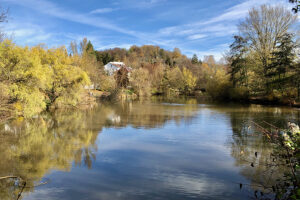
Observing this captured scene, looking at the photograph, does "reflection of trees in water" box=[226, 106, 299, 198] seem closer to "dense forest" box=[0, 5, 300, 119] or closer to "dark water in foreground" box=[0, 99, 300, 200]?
"dark water in foreground" box=[0, 99, 300, 200]

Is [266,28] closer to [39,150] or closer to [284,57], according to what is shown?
[284,57]

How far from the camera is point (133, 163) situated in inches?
318

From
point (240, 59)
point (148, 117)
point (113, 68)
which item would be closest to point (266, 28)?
point (240, 59)

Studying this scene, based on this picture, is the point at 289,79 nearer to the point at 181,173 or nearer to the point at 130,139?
the point at 130,139

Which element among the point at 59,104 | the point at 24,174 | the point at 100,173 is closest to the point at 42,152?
the point at 24,174

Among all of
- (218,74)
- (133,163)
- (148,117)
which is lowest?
(133,163)

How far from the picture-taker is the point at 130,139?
1146 centimetres

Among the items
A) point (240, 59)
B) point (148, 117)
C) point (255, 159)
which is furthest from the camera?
point (240, 59)

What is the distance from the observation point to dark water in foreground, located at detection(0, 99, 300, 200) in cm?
601

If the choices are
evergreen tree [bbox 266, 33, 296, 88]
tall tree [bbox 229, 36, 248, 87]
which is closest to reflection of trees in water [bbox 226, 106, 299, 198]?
evergreen tree [bbox 266, 33, 296, 88]

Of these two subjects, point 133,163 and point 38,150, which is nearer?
point 133,163

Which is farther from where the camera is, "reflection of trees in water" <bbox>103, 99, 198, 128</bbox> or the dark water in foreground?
"reflection of trees in water" <bbox>103, 99, 198, 128</bbox>

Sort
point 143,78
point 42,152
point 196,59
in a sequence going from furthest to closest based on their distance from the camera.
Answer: point 196,59, point 143,78, point 42,152

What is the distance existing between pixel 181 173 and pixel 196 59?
85.9 metres
